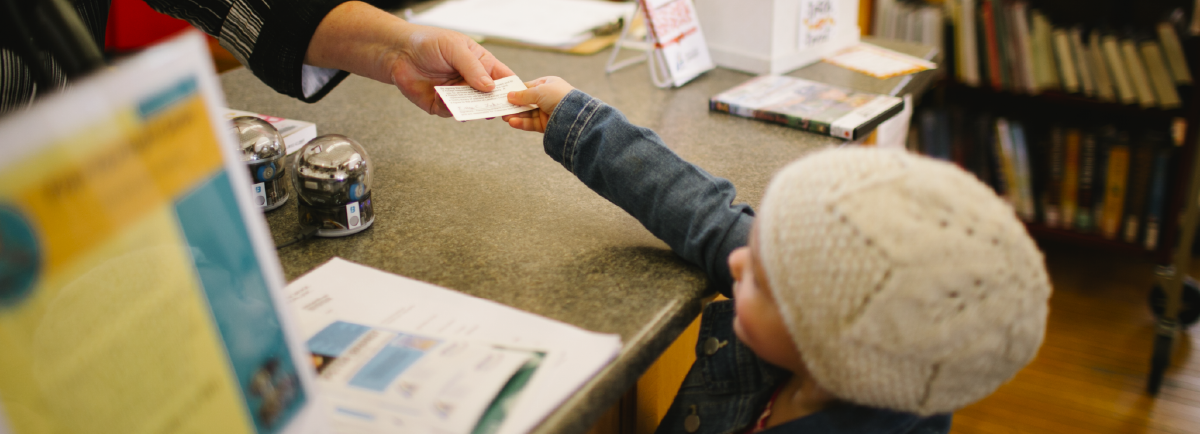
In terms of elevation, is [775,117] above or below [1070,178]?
above

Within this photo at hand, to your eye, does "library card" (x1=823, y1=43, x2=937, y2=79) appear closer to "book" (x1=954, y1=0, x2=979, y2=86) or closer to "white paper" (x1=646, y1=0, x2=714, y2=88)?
"white paper" (x1=646, y1=0, x2=714, y2=88)

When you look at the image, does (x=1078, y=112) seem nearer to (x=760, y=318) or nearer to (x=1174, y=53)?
(x=1174, y=53)

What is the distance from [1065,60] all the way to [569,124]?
6.46 feet

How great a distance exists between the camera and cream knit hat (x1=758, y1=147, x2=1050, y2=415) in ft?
1.73

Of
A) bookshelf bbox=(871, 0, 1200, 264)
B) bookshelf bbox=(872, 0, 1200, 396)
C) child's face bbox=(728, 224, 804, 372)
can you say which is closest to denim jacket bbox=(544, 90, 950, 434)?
child's face bbox=(728, 224, 804, 372)

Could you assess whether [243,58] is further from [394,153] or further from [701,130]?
[701,130]

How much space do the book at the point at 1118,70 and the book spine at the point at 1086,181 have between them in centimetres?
14

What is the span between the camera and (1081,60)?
2199 mm

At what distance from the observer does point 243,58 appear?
109 cm

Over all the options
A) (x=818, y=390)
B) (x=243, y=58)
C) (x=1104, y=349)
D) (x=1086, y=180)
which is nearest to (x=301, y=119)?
(x=243, y=58)

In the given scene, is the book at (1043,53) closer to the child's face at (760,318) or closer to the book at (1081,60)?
the book at (1081,60)

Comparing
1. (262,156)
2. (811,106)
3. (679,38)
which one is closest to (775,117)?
(811,106)

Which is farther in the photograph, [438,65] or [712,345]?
[438,65]

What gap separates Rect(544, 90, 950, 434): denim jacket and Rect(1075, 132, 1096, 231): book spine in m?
1.88
